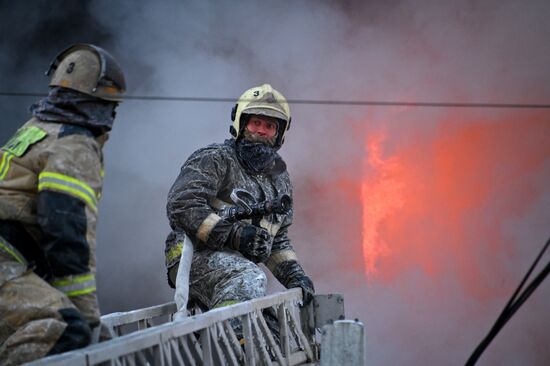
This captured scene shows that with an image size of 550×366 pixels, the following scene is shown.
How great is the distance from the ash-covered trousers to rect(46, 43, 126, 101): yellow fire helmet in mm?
924

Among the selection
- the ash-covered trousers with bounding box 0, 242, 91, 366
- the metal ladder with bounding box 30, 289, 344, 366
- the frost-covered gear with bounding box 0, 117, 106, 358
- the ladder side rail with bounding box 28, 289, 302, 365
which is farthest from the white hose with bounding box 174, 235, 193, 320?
the ash-covered trousers with bounding box 0, 242, 91, 366

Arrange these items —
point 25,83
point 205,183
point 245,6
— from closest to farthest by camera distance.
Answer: point 205,183
point 25,83
point 245,6

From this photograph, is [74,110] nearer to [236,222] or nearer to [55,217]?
[55,217]

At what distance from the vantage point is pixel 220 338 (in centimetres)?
633

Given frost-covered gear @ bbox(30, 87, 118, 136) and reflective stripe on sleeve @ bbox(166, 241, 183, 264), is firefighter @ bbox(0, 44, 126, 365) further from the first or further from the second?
reflective stripe on sleeve @ bbox(166, 241, 183, 264)

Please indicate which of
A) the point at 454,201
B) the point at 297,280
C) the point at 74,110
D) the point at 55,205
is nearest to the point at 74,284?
the point at 55,205

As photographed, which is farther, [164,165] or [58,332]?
[164,165]

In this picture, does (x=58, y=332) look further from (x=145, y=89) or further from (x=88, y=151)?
(x=145, y=89)

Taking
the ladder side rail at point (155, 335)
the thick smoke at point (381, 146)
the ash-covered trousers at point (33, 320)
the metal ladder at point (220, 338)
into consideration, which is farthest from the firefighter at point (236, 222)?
the thick smoke at point (381, 146)

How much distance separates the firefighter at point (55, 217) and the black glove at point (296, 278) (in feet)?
8.29

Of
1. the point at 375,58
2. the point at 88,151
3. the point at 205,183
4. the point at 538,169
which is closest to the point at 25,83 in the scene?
the point at 375,58

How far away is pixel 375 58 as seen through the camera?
1238 cm

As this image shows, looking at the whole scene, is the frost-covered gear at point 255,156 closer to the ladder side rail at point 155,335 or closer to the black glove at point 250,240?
the black glove at point 250,240

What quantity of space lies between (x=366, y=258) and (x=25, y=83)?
13.8ft
